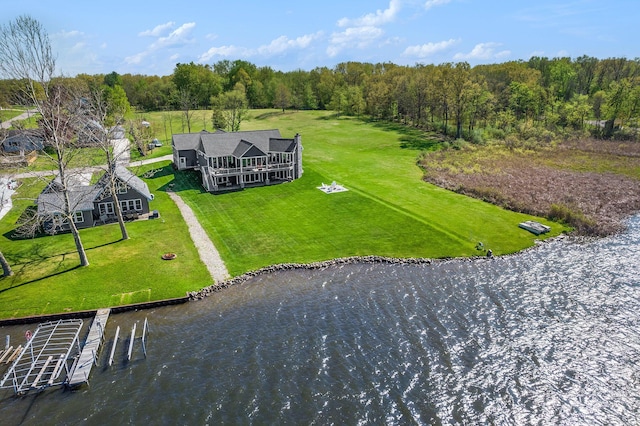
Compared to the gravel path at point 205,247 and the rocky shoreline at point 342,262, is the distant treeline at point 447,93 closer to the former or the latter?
the gravel path at point 205,247

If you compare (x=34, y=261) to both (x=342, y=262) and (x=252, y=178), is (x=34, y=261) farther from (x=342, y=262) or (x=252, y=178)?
(x=252, y=178)

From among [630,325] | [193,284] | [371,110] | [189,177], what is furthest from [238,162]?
[371,110]

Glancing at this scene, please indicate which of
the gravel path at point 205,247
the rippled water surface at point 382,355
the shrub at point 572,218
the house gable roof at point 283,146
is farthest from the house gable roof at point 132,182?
the shrub at point 572,218

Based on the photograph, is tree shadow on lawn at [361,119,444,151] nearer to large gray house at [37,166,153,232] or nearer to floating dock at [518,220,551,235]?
floating dock at [518,220,551,235]

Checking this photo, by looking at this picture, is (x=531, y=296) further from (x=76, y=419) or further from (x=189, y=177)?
(x=189, y=177)

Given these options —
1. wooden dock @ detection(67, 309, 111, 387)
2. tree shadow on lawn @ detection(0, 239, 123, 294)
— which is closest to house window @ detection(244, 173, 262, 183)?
tree shadow on lawn @ detection(0, 239, 123, 294)

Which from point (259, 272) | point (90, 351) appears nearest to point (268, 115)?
point (259, 272)
